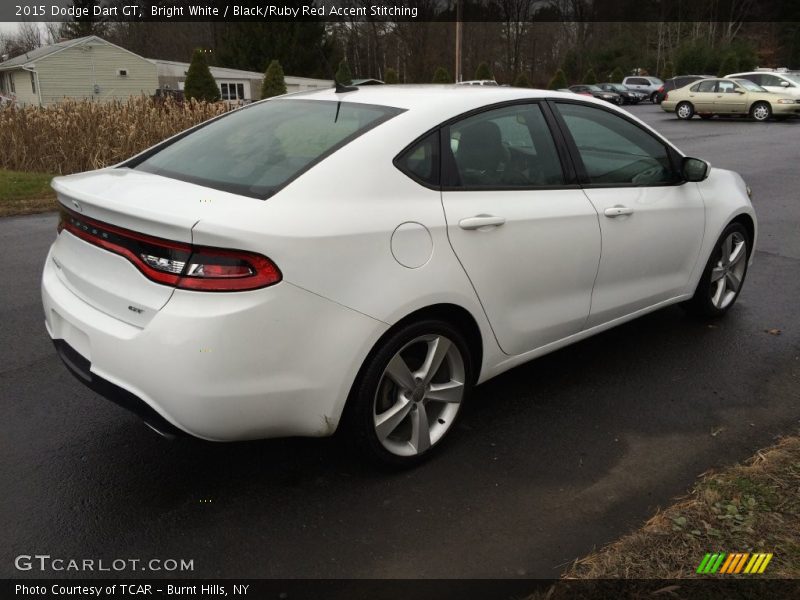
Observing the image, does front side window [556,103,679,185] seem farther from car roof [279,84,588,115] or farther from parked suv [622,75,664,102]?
parked suv [622,75,664,102]

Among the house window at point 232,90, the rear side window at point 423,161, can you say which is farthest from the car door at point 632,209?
the house window at point 232,90

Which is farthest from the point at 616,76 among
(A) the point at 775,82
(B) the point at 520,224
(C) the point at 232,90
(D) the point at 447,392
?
(D) the point at 447,392

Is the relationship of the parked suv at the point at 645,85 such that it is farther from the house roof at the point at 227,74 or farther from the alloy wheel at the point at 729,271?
the alloy wheel at the point at 729,271

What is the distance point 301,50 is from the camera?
52.7 m

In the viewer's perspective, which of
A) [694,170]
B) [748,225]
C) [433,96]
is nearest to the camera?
[433,96]

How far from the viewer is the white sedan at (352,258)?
8.16 feet

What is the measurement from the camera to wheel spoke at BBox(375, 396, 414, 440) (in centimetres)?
299

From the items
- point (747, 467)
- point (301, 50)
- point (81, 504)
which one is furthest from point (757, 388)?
point (301, 50)

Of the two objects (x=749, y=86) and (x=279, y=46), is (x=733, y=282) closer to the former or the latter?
(x=749, y=86)

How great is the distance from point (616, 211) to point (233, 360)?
2285 mm

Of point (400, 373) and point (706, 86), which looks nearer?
point (400, 373)

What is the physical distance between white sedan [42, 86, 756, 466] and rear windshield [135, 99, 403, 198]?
13 mm

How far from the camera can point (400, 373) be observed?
9.75 ft

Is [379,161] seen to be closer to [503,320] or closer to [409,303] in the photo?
[409,303]
